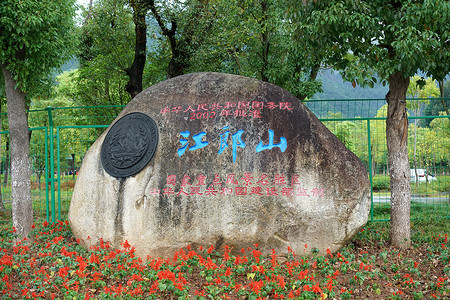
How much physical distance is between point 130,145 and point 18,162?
85.2 inches

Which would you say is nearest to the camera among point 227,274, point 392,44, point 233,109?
point 227,274

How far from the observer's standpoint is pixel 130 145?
5.93m

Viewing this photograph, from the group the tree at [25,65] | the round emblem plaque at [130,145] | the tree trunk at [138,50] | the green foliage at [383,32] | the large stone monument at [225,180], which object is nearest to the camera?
the green foliage at [383,32]

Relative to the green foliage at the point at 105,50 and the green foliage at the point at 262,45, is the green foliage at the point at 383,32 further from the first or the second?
the green foliage at the point at 105,50

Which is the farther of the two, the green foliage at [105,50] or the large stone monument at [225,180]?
the green foliage at [105,50]

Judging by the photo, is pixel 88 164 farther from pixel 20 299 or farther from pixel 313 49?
pixel 313 49

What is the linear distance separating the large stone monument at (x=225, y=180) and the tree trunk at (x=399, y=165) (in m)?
0.77

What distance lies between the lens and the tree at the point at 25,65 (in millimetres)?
6133

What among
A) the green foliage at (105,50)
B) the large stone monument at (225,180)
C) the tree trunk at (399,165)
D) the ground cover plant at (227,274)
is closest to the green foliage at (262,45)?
the tree trunk at (399,165)

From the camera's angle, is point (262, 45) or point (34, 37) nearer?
point (34, 37)

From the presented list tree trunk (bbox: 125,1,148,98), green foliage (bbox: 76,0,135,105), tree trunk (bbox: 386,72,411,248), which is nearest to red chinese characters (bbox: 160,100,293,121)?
tree trunk (bbox: 386,72,411,248)

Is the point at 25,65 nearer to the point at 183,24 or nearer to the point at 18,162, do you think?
→ the point at 18,162

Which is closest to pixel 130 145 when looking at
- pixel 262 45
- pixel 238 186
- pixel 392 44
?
pixel 238 186

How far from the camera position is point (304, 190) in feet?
18.1
